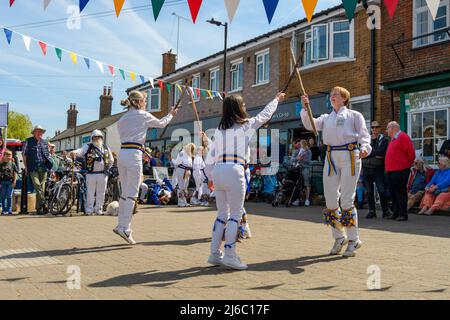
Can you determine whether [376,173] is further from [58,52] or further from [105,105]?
Answer: [105,105]

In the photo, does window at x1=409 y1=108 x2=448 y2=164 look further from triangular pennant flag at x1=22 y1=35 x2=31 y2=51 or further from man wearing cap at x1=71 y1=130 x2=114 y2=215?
triangular pennant flag at x1=22 y1=35 x2=31 y2=51

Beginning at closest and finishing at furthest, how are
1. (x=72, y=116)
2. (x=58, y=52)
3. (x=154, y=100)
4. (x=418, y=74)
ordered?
1. (x=58, y=52)
2. (x=418, y=74)
3. (x=154, y=100)
4. (x=72, y=116)

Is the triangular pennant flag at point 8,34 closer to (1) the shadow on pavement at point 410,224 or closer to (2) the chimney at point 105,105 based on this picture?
(1) the shadow on pavement at point 410,224

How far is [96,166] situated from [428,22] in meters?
11.2

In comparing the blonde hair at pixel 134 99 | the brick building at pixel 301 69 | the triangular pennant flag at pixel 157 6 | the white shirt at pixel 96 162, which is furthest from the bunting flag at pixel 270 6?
the brick building at pixel 301 69

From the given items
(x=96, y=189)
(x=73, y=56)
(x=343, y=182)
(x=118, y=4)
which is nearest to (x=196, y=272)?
(x=343, y=182)

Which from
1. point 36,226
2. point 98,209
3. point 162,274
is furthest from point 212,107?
point 162,274

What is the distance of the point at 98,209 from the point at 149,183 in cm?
562

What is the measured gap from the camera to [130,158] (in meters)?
6.91

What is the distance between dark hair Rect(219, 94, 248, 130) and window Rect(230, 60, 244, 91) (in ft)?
68.1

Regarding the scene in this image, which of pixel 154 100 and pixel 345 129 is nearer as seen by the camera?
pixel 345 129

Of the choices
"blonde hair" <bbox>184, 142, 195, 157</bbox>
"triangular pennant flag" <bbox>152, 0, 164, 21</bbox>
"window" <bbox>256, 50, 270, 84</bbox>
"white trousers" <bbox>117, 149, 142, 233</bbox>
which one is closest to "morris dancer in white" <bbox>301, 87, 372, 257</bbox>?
"triangular pennant flag" <bbox>152, 0, 164, 21</bbox>
